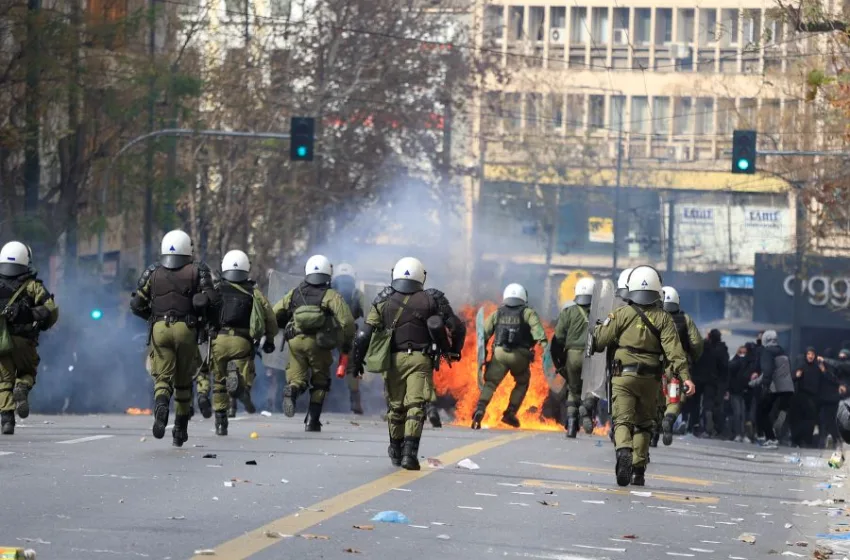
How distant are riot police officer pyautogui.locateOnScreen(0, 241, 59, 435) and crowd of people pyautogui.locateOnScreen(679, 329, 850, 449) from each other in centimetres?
1198

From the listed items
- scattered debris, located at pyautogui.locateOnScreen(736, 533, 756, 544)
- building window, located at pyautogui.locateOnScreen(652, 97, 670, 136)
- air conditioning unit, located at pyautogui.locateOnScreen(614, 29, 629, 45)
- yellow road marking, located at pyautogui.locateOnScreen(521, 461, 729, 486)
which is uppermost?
air conditioning unit, located at pyautogui.locateOnScreen(614, 29, 629, 45)

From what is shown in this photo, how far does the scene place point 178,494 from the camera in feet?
37.6

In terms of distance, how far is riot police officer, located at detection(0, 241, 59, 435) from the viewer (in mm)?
15992

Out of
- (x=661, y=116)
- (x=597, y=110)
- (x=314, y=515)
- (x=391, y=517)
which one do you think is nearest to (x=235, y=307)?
(x=314, y=515)

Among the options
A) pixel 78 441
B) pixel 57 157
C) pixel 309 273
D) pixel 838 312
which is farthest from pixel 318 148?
pixel 78 441

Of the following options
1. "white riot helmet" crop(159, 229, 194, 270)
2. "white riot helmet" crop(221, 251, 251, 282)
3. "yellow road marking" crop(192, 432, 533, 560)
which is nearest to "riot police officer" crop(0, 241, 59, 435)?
"white riot helmet" crop(159, 229, 194, 270)

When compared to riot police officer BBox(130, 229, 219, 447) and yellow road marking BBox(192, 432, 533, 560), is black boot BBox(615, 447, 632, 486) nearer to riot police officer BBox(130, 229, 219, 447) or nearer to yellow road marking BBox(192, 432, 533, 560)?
yellow road marking BBox(192, 432, 533, 560)

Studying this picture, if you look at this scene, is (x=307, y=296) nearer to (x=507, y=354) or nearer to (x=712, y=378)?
(x=507, y=354)

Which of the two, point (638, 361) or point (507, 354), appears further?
point (507, 354)

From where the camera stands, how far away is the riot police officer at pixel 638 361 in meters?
13.6

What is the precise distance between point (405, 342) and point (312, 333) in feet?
15.0

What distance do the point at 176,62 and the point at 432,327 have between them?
71.5ft

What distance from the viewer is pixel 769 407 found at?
2616 cm

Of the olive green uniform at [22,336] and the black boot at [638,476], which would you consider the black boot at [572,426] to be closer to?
the black boot at [638,476]
